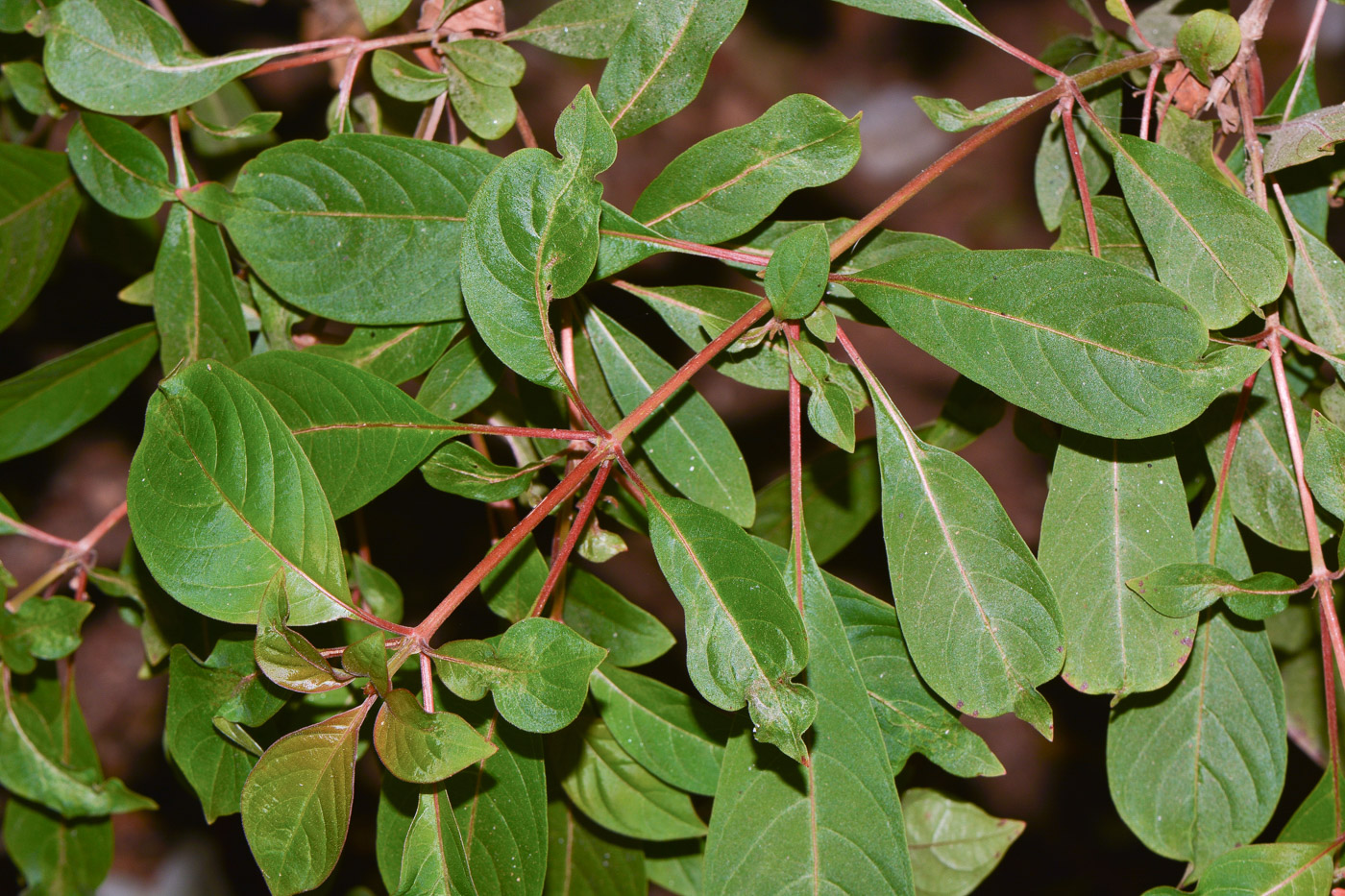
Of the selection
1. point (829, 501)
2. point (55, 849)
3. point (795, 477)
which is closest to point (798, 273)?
point (795, 477)

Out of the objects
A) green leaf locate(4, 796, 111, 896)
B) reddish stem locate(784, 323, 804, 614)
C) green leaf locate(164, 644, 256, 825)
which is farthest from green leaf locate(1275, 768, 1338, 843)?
green leaf locate(4, 796, 111, 896)

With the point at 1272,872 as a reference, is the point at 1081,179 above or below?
above

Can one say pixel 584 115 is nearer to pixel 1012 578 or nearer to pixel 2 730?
pixel 1012 578

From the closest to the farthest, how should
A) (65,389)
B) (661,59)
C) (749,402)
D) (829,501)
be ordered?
1. (661,59)
2. (65,389)
3. (829,501)
4. (749,402)

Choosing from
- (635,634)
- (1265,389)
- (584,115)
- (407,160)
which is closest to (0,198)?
(407,160)

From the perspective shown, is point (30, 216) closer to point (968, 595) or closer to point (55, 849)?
point (55, 849)

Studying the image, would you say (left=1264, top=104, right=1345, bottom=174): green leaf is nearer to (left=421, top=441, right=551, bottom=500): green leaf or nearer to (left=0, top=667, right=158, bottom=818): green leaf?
(left=421, top=441, right=551, bottom=500): green leaf

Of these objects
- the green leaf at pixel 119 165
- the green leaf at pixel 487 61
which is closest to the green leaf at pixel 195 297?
the green leaf at pixel 119 165
